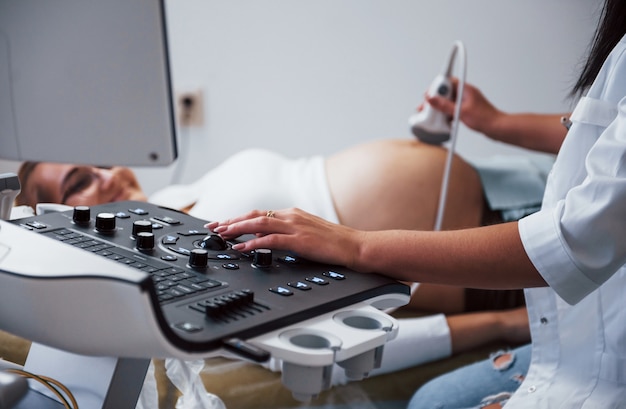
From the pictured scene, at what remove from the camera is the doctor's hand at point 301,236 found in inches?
29.4

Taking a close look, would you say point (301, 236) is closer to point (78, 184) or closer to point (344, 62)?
point (78, 184)

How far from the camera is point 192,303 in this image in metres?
0.61

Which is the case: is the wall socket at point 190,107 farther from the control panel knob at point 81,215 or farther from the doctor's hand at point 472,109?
the control panel knob at point 81,215

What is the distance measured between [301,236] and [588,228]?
28 cm

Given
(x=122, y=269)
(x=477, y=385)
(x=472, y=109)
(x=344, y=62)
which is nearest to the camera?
(x=122, y=269)

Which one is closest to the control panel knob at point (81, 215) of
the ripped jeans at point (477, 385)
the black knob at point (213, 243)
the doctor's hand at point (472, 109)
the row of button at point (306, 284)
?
the black knob at point (213, 243)

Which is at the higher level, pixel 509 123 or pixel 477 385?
pixel 509 123

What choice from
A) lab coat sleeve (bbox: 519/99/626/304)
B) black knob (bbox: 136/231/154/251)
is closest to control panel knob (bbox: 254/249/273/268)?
black knob (bbox: 136/231/154/251)

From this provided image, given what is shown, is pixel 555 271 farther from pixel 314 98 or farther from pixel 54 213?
pixel 314 98

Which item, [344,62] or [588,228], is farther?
[344,62]

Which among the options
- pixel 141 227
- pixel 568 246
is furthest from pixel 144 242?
pixel 568 246

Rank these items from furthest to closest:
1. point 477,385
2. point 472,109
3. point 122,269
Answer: point 472,109
point 477,385
point 122,269

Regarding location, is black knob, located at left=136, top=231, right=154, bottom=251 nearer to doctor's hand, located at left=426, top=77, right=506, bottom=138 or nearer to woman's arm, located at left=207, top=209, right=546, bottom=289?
woman's arm, located at left=207, top=209, right=546, bottom=289

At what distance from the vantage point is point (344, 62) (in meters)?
2.05
